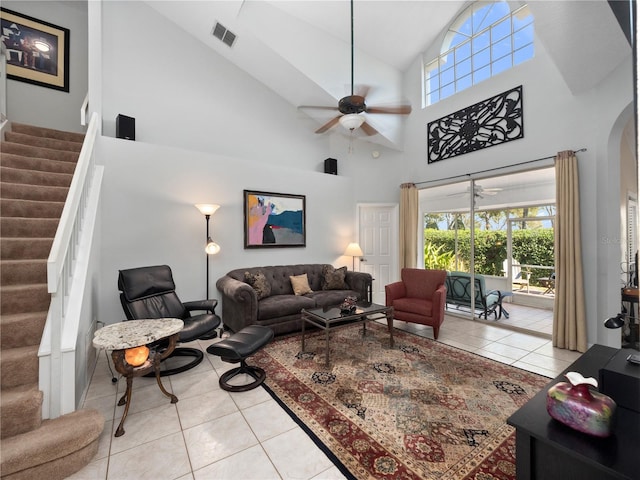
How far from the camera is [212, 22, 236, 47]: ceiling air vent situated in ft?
14.3

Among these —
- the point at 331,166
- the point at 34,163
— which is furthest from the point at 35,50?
the point at 331,166

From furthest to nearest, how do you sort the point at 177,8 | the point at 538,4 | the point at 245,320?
the point at 177,8 < the point at 245,320 < the point at 538,4

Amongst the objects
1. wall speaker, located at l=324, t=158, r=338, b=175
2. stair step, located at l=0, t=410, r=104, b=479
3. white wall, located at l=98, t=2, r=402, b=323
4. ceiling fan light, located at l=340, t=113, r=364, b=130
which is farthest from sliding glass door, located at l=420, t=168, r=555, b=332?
stair step, located at l=0, t=410, r=104, b=479

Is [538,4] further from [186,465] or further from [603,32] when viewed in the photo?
[186,465]

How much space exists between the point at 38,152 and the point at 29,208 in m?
1.18

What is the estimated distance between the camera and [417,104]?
17.8ft

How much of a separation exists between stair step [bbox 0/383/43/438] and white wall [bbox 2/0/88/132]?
4.73 meters

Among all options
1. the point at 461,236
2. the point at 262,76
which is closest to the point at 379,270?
the point at 461,236

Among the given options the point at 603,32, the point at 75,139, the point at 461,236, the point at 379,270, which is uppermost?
the point at 603,32

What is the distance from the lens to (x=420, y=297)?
4188 mm

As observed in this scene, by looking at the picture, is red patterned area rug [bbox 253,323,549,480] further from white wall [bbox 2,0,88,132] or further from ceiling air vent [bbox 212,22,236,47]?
white wall [bbox 2,0,88,132]

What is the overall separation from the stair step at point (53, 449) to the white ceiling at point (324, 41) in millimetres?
4438

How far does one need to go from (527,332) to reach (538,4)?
3.82m

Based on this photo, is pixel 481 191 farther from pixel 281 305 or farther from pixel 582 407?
pixel 582 407
